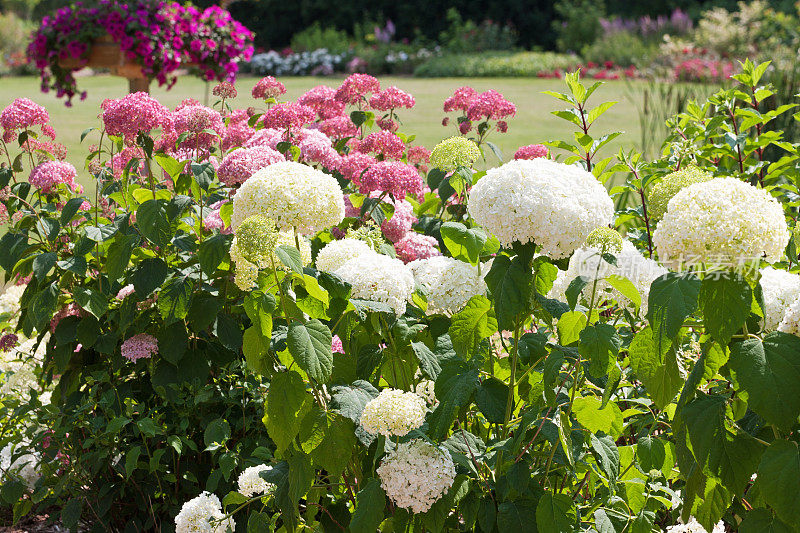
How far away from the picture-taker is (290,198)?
1.71 meters

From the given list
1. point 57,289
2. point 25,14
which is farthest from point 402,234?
point 25,14

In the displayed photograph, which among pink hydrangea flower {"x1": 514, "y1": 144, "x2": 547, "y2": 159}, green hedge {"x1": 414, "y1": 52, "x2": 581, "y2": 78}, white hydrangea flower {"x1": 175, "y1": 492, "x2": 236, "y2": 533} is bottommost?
green hedge {"x1": 414, "y1": 52, "x2": 581, "y2": 78}

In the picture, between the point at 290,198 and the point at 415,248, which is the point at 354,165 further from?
the point at 290,198

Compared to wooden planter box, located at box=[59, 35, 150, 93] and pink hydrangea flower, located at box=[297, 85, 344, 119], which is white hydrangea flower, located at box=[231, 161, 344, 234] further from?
wooden planter box, located at box=[59, 35, 150, 93]

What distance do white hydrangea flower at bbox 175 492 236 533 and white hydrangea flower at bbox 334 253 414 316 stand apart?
68 cm

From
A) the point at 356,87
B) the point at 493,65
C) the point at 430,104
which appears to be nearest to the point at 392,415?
the point at 356,87

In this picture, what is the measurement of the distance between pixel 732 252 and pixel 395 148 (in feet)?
5.50

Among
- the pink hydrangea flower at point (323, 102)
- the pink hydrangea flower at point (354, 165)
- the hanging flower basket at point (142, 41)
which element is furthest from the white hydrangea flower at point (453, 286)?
the hanging flower basket at point (142, 41)

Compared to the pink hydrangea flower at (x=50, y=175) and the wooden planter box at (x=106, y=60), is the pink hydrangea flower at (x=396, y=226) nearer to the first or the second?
the pink hydrangea flower at (x=50, y=175)

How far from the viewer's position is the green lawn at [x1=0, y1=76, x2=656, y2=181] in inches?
412

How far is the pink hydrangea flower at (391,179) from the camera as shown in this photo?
258cm

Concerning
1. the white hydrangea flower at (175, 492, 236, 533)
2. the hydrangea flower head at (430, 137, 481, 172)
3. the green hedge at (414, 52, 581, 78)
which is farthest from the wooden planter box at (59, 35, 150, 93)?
the green hedge at (414, 52, 581, 78)

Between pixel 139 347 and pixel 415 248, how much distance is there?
0.88 meters

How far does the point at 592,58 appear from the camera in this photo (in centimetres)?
1795
